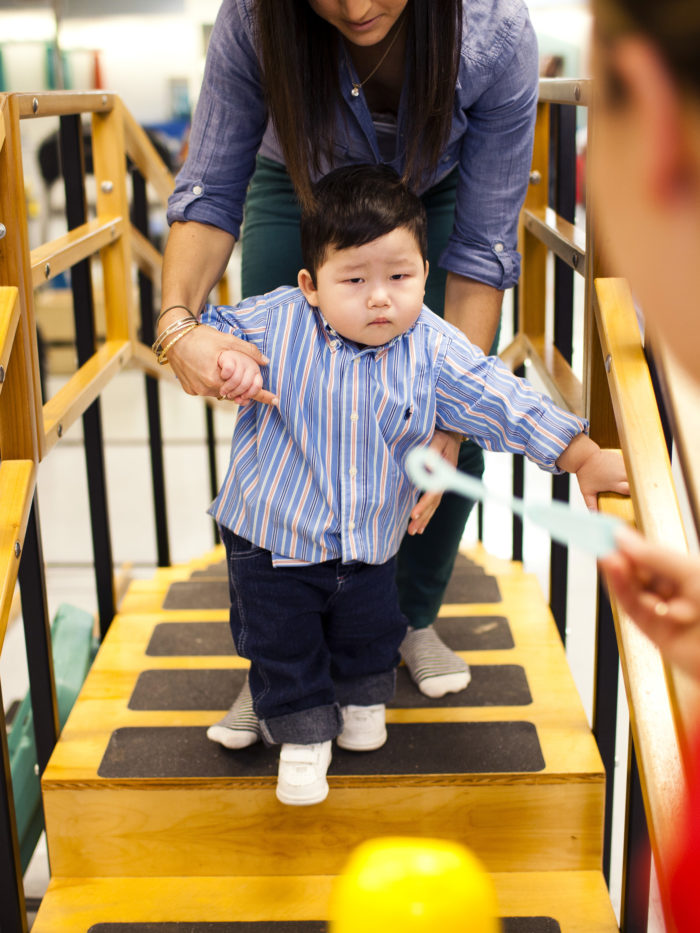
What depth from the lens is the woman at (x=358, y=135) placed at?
161 centimetres

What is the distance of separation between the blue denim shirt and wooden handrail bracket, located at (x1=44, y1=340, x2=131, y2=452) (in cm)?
43

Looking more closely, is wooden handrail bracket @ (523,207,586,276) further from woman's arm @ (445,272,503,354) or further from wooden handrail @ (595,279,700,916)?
wooden handrail @ (595,279,700,916)

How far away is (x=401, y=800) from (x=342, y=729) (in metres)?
0.16

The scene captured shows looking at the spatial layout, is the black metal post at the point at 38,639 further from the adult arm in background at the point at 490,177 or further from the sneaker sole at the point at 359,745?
the adult arm in background at the point at 490,177

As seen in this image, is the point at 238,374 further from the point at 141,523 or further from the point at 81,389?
the point at 141,523

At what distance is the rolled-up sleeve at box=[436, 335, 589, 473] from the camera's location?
1.63 meters

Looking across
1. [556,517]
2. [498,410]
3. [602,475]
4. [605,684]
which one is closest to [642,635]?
[602,475]

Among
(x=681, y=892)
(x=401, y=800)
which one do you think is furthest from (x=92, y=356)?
(x=681, y=892)

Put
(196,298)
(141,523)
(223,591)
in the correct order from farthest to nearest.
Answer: (141,523) → (223,591) → (196,298)

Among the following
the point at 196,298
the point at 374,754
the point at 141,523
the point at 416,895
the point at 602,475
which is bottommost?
the point at 141,523

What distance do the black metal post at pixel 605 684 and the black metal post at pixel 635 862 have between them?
15cm

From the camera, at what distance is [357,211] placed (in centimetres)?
157

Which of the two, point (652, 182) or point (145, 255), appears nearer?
point (652, 182)

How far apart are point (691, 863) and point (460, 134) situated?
1.33 metres
